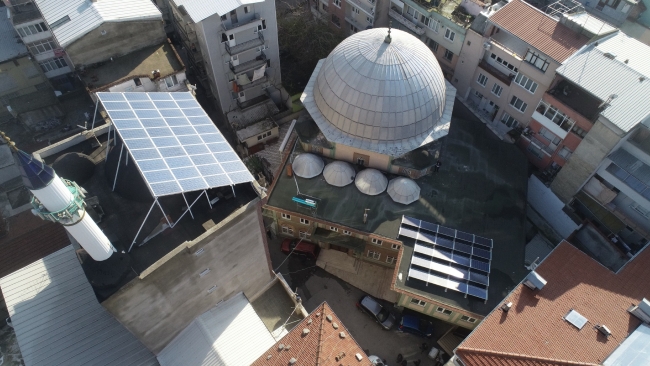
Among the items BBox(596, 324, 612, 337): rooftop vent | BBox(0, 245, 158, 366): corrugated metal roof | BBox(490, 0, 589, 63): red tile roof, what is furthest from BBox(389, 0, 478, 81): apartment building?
BBox(0, 245, 158, 366): corrugated metal roof

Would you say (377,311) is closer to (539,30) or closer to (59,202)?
(59,202)

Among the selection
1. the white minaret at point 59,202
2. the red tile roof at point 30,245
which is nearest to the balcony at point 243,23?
the red tile roof at point 30,245

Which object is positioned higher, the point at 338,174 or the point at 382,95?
the point at 382,95

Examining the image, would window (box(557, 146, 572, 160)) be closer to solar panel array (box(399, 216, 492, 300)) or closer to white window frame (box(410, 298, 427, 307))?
solar panel array (box(399, 216, 492, 300))

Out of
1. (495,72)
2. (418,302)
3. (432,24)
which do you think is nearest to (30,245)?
(418,302)

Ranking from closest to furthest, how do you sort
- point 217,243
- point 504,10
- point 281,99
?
point 217,243, point 504,10, point 281,99

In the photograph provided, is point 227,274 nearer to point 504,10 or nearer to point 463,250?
point 463,250

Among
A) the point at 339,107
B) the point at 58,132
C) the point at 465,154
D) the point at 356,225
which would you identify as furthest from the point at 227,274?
the point at 58,132
